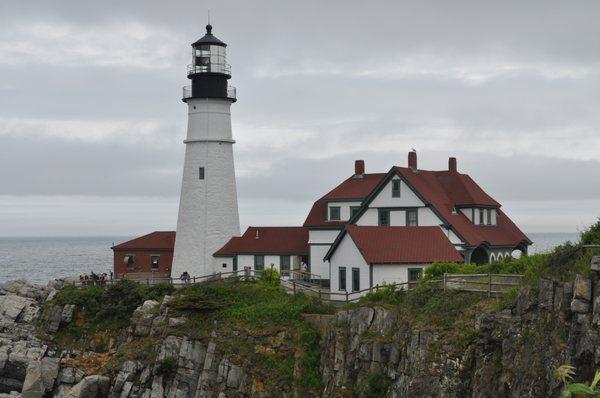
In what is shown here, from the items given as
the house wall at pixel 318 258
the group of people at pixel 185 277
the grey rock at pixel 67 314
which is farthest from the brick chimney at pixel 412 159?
the grey rock at pixel 67 314

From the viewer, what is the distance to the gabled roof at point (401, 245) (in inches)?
1403

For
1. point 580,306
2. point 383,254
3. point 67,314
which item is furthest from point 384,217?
point 580,306

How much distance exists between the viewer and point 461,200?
142ft

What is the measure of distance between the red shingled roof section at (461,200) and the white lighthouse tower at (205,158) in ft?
34.7

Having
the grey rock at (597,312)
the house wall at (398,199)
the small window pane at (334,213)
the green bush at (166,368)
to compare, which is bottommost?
the green bush at (166,368)

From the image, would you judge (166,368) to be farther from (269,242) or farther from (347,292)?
(269,242)

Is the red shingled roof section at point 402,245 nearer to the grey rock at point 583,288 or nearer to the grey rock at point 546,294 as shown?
the grey rock at point 546,294

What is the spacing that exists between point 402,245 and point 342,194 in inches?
367

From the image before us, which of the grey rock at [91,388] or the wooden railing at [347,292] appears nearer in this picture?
the wooden railing at [347,292]

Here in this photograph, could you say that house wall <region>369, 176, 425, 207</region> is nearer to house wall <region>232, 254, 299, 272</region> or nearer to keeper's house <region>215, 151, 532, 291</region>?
keeper's house <region>215, 151, 532, 291</region>

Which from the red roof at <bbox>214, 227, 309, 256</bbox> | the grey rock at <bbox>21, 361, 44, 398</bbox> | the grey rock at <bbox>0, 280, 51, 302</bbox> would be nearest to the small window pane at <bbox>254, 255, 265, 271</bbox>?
the red roof at <bbox>214, 227, 309, 256</bbox>

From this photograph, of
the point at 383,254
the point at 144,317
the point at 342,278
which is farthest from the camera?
the point at 342,278

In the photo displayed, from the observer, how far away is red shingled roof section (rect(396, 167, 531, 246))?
134ft

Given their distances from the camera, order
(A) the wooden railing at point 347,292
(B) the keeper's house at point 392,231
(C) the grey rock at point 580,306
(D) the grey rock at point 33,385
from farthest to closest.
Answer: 1. (B) the keeper's house at point 392,231
2. (D) the grey rock at point 33,385
3. (A) the wooden railing at point 347,292
4. (C) the grey rock at point 580,306
